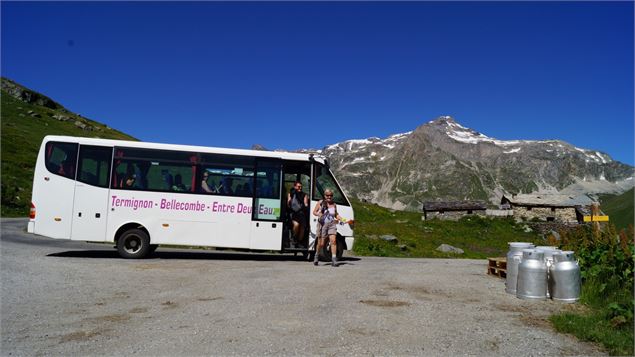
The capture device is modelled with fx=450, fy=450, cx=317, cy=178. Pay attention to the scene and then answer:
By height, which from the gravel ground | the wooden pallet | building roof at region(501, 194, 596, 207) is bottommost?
the gravel ground

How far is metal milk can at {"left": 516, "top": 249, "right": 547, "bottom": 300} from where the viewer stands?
8844 mm

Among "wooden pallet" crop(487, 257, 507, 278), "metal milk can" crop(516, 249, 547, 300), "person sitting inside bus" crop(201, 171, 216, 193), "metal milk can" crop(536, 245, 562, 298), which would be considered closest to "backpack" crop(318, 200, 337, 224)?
"person sitting inside bus" crop(201, 171, 216, 193)

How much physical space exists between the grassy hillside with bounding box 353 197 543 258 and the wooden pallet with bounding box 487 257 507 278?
8660mm

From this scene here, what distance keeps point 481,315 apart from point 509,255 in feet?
9.08

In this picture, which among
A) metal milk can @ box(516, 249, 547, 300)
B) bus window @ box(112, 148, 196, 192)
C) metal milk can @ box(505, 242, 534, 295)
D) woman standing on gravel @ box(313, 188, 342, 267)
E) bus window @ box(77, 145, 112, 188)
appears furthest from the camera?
bus window @ box(112, 148, 196, 192)

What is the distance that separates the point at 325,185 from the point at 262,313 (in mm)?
8276

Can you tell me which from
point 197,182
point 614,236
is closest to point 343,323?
point 614,236

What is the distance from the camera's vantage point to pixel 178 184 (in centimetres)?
1477

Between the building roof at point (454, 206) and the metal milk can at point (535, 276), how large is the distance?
60504mm

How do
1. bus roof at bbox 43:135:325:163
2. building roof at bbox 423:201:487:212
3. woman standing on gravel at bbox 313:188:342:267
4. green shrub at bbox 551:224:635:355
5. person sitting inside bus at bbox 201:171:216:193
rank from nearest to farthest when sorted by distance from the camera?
green shrub at bbox 551:224:635:355
woman standing on gravel at bbox 313:188:342:267
bus roof at bbox 43:135:325:163
person sitting inside bus at bbox 201:171:216:193
building roof at bbox 423:201:487:212

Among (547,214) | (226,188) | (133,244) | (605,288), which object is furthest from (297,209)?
(547,214)

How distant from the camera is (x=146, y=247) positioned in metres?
14.6

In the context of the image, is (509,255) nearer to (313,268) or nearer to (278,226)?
(313,268)

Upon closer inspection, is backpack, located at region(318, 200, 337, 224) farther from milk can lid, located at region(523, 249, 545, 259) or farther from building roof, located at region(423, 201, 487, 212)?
building roof, located at region(423, 201, 487, 212)
